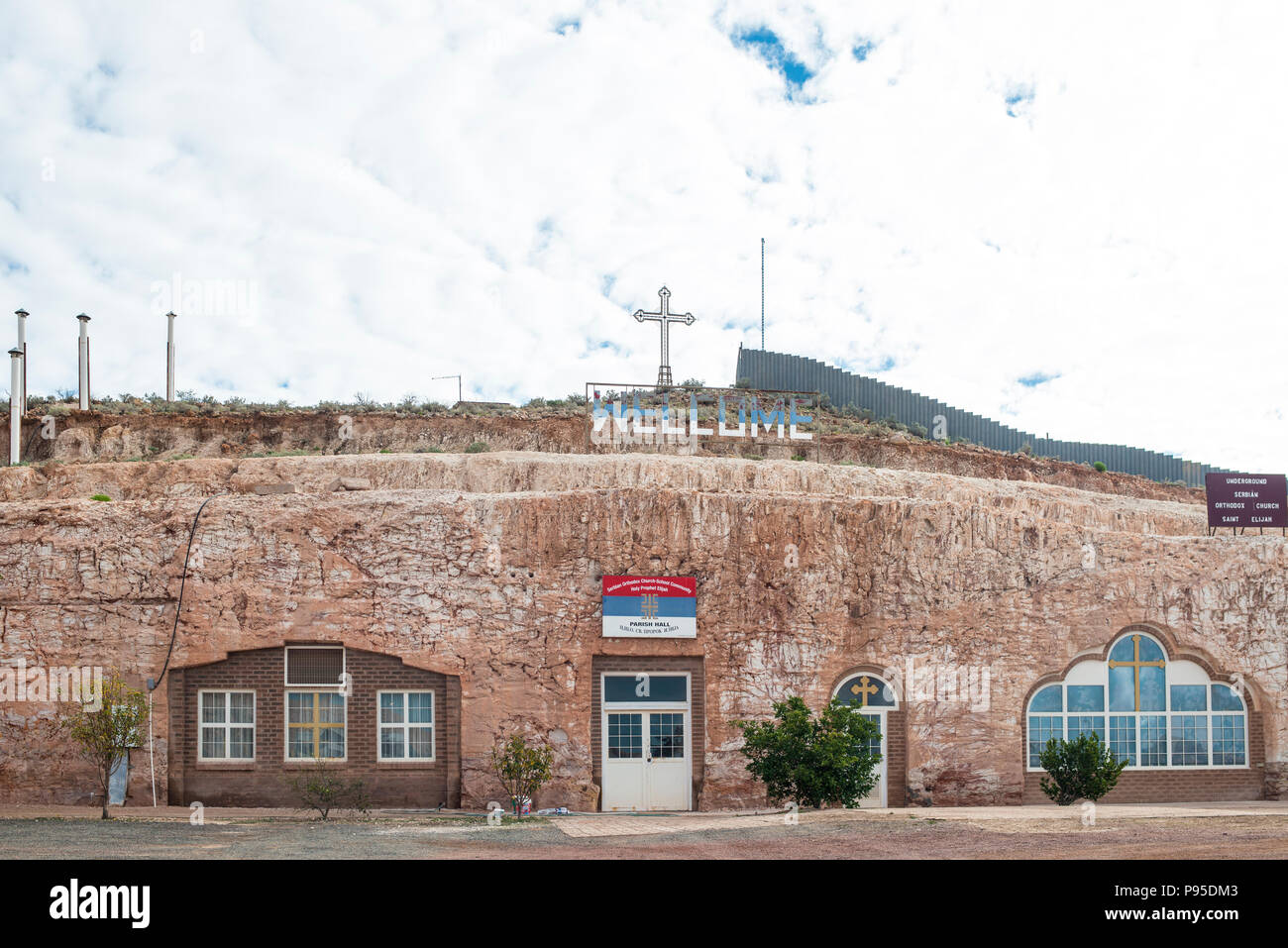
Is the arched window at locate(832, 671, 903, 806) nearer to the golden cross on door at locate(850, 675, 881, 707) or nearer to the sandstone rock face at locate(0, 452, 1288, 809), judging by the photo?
the golden cross on door at locate(850, 675, 881, 707)

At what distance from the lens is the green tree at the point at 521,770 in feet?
62.3

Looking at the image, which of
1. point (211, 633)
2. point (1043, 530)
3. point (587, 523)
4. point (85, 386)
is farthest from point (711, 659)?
point (85, 386)

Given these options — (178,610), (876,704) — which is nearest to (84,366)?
(178,610)

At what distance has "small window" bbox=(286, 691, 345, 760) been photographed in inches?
792

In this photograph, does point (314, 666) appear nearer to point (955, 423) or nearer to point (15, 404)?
point (15, 404)

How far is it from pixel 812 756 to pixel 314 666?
837 centimetres

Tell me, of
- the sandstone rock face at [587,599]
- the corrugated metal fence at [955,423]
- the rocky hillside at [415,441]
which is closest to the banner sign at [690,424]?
the rocky hillside at [415,441]

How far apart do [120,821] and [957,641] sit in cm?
1375

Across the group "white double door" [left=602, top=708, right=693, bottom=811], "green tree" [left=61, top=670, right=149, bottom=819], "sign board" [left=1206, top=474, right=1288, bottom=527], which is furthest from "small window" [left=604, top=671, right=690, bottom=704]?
"sign board" [left=1206, top=474, right=1288, bottom=527]

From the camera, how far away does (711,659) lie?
2036 centimetres

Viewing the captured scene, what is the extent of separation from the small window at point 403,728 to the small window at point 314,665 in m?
0.88

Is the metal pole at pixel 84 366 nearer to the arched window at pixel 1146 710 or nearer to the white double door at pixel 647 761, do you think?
the white double door at pixel 647 761

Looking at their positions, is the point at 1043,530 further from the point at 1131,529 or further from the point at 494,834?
the point at 494,834

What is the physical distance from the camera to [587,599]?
20297 millimetres
